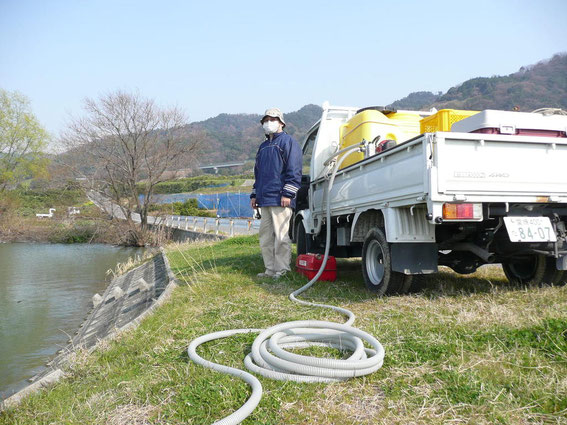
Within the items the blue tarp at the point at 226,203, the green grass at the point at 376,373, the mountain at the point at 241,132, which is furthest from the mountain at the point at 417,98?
the green grass at the point at 376,373

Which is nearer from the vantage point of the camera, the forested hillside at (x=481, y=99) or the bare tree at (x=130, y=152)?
the bare tree at (x=130, y=152)

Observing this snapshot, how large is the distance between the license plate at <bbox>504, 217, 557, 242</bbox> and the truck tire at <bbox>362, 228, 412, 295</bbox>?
4.08 ft

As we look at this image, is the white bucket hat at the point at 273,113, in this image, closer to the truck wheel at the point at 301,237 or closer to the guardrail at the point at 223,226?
the truck wheel at the point at 301,237

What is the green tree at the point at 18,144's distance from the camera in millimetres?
39969

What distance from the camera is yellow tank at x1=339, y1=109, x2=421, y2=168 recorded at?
650 cm

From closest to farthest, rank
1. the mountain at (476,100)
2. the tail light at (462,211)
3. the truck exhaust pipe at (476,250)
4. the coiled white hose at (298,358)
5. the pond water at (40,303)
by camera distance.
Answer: the coiled white hose at (298,358) → the tail light at (462,211) → the truck exhaust pipe at (476,250) → the pond water at (40,303) → the mountain at (476,100)

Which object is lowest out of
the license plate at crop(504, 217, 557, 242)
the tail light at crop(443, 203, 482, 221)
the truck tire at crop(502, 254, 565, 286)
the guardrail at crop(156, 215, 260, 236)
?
the truck tire at crop(502, 254, 565, 286)

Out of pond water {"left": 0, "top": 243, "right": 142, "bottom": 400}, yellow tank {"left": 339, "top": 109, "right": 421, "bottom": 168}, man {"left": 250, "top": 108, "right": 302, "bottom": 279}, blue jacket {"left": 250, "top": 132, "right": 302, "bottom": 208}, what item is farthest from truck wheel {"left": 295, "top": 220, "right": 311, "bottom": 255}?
pond water {"left": 0, "top": 243, "right": 142, "bottom": 400}

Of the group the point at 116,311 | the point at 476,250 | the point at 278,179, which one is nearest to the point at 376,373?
the point at 476,250

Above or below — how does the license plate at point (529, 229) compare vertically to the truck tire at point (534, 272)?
above

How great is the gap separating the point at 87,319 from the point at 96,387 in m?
7.33

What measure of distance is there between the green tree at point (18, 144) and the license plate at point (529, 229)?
42.0 metres

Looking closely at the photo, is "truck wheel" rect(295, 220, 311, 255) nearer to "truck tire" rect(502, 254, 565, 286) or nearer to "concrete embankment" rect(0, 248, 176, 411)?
"concrete embankment" rect(0, 248, 176, 411)

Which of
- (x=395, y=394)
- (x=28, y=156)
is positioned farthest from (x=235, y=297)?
(x=28, y=156)
